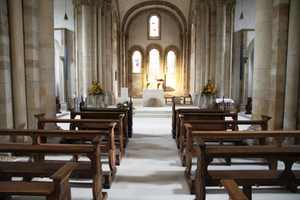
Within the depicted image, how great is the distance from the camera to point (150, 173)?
4320 mm

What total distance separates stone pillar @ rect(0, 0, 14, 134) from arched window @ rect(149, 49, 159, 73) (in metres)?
19.6

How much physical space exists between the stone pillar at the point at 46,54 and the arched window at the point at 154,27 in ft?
61.6

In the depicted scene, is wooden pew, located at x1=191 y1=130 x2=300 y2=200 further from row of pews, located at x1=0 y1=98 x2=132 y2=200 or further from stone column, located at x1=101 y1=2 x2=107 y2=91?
stone column, located at x1=101 y1=2 x2=107 y2=91

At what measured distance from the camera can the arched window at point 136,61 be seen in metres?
24.2

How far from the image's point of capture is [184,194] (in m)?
3.51

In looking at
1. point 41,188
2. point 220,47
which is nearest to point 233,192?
point 41,188

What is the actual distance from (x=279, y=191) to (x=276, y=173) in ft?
2.71

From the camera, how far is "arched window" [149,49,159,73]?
79.4 ft

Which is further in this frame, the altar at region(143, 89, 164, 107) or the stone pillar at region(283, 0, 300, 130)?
the altar at region(143, 89, 164, 107)

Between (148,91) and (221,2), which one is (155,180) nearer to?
(148,91)

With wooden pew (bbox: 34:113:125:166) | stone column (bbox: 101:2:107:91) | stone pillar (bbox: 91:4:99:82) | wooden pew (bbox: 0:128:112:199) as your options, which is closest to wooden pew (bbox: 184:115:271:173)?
wooden pew (bbox: 34:113:125:166)

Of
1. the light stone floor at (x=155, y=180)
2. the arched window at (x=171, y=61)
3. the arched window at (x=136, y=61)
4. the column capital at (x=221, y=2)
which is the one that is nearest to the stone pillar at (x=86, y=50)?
the column capital at (x=221, y=2)

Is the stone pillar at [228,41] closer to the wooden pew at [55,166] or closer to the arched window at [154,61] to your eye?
the wooden pew at [55,166]

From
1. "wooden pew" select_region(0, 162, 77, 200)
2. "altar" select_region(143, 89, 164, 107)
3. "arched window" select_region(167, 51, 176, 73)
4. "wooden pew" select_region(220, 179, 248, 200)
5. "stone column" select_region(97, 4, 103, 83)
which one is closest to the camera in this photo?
"wooden pew" select_region(220, 179, 248, 200)
